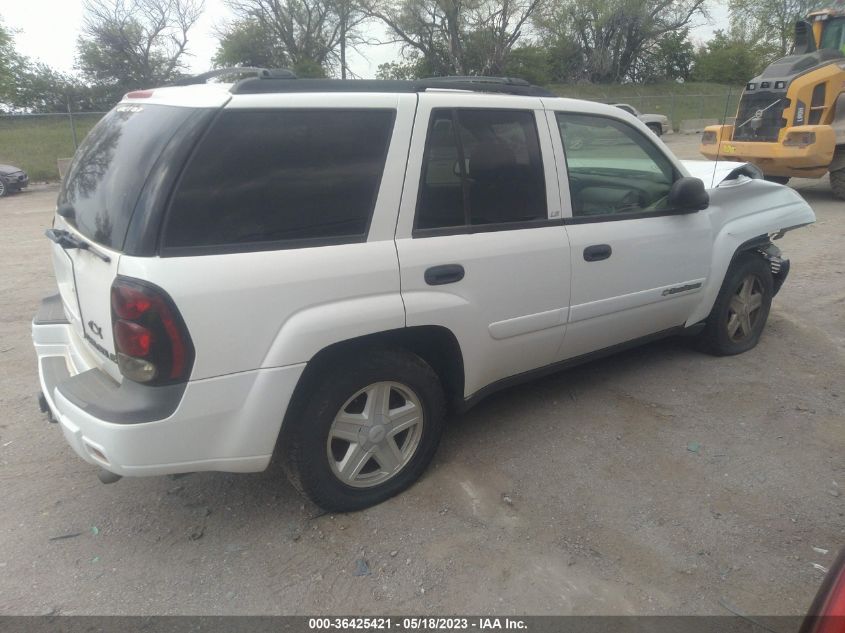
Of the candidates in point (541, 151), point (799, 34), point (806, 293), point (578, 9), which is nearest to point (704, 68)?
→ point (578, 9)

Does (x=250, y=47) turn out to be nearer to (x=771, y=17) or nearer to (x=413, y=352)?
(x=771, y=17)

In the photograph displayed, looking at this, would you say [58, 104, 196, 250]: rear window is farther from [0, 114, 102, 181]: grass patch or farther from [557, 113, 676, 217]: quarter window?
[0, 114, 102, 181]: grass patch

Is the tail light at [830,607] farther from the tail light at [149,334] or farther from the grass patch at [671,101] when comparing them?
the grass patch at [671,101]

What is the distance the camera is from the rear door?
116 inches

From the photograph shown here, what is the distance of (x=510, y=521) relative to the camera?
3.00 metres

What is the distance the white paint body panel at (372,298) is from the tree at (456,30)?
118 feet

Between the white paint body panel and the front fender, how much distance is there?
1.21 feet

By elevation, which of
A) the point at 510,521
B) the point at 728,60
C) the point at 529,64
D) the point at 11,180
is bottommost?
the point at 510,521

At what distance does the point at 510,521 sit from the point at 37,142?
20663 millimetres

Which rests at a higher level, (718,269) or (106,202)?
(106,202)

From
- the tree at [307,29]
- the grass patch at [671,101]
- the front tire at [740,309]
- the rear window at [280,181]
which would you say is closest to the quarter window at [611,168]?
the front tire at [740,309]

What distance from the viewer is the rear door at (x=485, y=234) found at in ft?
9.67

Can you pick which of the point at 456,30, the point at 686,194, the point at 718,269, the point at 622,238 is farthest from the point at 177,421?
the point at 456,30

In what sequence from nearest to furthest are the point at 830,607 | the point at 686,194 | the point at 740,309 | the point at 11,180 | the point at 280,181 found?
the point at 830,607 → the point at 280,181 → the point at 686,194 → the point at 740,309 → the point at 11,180
